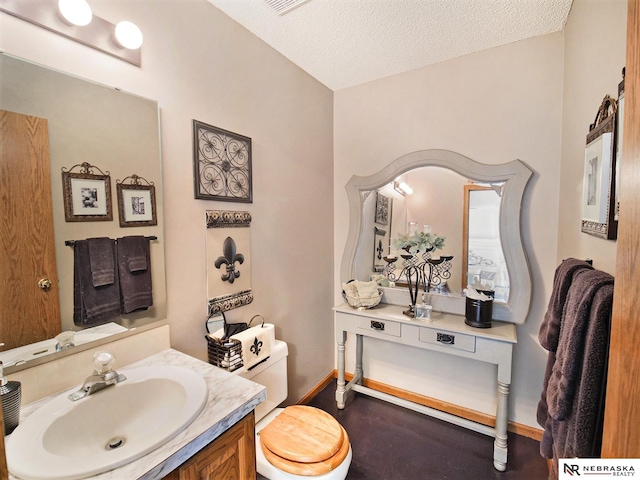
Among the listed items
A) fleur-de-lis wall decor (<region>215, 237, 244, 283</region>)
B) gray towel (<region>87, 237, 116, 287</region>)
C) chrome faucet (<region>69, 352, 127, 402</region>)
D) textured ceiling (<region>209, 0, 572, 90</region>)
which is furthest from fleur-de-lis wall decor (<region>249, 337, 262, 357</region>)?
textured ceiling (<region>209, 0, 572, 90</region>)

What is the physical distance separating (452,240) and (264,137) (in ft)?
4.86

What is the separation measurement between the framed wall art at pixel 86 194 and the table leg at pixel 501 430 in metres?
2.25

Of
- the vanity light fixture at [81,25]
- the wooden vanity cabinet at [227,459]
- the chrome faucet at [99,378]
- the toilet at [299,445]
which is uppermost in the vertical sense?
the vanity light fixture at [81,25]

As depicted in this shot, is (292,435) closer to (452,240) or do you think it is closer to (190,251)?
(190,251)

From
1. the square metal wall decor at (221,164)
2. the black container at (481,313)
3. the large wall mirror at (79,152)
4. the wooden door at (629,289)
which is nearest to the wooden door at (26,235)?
the large wall mirror at (79,152)

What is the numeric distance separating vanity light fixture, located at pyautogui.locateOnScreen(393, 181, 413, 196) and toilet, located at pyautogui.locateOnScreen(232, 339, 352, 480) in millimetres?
1563

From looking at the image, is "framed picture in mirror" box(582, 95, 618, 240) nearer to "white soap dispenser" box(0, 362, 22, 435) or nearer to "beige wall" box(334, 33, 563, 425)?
"beige wall" box(334, 33, 563, 425)

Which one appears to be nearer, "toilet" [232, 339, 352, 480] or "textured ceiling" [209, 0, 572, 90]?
"toilet" [232, 339, 352, 480]

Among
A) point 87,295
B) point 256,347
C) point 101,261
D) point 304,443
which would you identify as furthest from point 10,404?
point 304,443

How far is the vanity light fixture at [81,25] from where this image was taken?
0.96 meters

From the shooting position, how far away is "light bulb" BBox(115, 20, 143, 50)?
1.13 m

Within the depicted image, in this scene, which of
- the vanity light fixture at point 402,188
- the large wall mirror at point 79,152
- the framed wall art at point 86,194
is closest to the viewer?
the large wall mirror at point 79,152

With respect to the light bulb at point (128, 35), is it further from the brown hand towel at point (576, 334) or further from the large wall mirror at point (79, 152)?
the brown hand towel at point (576, 334)

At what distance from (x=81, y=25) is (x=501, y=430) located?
2.82 metres
